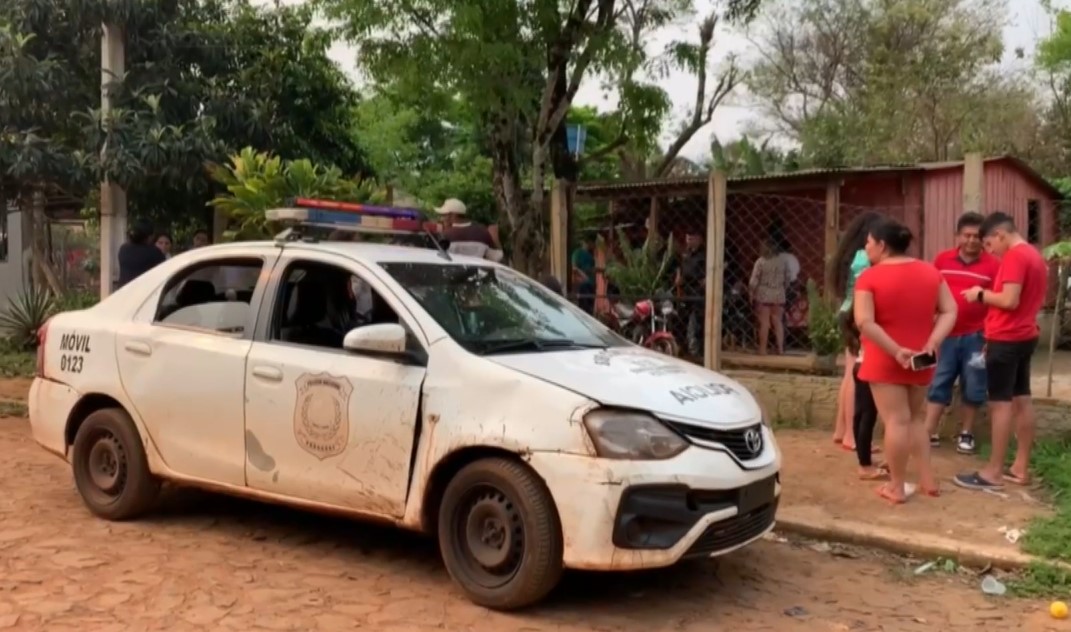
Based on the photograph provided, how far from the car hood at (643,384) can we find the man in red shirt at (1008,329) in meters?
2.25

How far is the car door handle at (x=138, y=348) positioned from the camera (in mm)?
5656

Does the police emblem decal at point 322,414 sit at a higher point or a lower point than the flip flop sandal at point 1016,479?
higher

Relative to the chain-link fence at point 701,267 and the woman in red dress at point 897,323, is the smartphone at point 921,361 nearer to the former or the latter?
the woman in red dress at point 897,323

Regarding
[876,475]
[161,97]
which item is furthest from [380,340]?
[161,97]

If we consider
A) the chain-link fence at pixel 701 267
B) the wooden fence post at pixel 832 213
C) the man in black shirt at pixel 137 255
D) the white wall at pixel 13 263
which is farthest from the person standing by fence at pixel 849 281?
the white wall at pixel 13 263

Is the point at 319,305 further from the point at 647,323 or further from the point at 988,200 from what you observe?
the point at 988,200

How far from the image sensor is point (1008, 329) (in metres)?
6.32

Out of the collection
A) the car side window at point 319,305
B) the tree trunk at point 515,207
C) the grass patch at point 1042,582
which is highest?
the tree trunk at point 515,207

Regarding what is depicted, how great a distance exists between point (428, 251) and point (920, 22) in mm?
23795

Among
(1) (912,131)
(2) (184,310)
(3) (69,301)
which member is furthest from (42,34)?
(1) (912,131)

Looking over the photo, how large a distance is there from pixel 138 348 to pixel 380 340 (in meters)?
1.77

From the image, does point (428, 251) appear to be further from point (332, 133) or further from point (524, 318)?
point (332, 133)

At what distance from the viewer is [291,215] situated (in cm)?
550

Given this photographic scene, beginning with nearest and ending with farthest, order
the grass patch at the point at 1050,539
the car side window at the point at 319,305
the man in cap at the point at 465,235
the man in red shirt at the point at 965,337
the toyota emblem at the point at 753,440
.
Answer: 1. the toyota emblem at the point at 753,440
2. the grass patch at the point at 1050,539
3. the car side window at the point at 319,305
4. the man in red shirt at the point at 965,337
5. the man in cap at the point at 465,235
